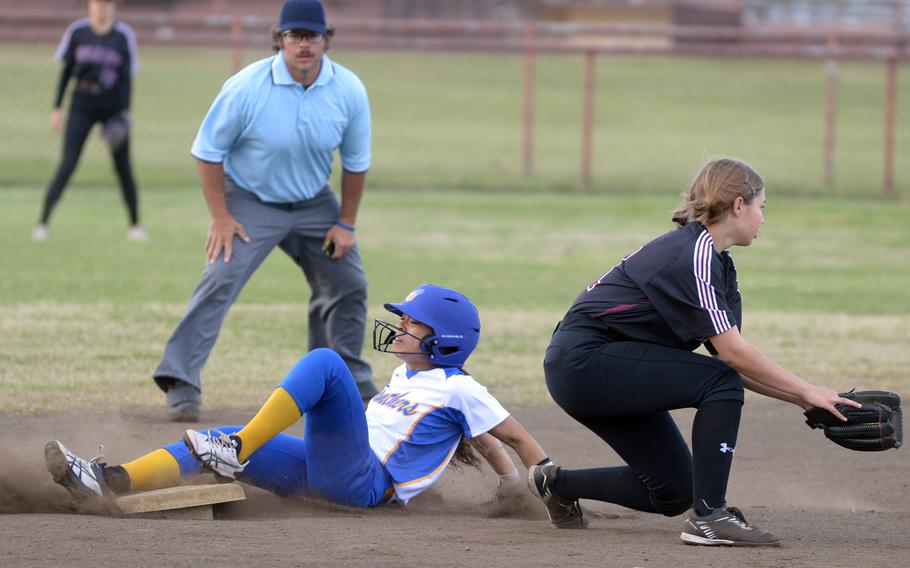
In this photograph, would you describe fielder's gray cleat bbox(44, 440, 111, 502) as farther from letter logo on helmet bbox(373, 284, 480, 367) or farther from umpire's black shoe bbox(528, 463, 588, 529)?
umpire's black shoe bbox(528, 463, 588, 529)

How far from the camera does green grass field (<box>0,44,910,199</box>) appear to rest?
18938 millimetres

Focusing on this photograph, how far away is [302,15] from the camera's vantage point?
641 centimetres

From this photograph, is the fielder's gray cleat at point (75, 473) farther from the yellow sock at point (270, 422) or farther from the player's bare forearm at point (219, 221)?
the player's bare forearm at point (219, 221)

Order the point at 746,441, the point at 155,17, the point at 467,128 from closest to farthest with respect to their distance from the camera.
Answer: the point at 746,441, the point at 155,17, the point at 467,128

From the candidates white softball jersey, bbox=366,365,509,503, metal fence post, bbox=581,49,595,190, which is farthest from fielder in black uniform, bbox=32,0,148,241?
white softball jersey, bbox=366,365,509,503

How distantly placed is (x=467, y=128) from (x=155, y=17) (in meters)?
9.56

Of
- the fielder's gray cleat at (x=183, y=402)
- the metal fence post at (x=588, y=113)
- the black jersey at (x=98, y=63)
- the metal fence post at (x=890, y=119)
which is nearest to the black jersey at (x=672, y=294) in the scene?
the fielder's gray cleat at (x=183, y=402)

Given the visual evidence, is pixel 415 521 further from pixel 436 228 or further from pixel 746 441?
pixel 436 228

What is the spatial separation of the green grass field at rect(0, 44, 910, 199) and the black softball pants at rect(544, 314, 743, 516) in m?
9.40

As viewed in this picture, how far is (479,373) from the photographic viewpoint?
803 centimetres

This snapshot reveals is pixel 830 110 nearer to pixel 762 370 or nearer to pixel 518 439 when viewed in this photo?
pixel 518 439

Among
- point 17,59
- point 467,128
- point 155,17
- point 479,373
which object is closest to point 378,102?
point 467,128

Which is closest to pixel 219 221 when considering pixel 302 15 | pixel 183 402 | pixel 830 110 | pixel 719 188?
pixel 183 402

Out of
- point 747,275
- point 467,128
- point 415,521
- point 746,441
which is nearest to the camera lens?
point 415,521
